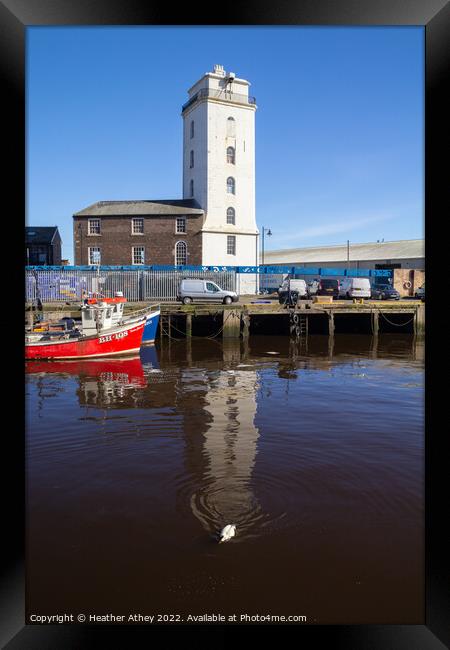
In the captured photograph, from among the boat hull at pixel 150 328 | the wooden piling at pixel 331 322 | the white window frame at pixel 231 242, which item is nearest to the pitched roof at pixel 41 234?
the white window frame at pixel 231 242

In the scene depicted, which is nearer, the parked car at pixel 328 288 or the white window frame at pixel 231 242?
the parked car at pixel 328 288

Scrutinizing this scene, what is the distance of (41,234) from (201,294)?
24.1 m

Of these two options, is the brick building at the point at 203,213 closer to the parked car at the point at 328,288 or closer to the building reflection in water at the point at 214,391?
the parked car at the point at 328,288

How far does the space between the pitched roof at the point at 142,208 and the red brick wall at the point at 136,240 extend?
1.39 ft

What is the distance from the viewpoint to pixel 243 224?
149 ft

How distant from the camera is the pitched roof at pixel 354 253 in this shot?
61500 mm

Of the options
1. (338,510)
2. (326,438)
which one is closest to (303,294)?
(326,438)

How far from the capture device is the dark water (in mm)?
5348

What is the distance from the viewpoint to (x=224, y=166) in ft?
145

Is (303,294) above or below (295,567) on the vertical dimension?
above
